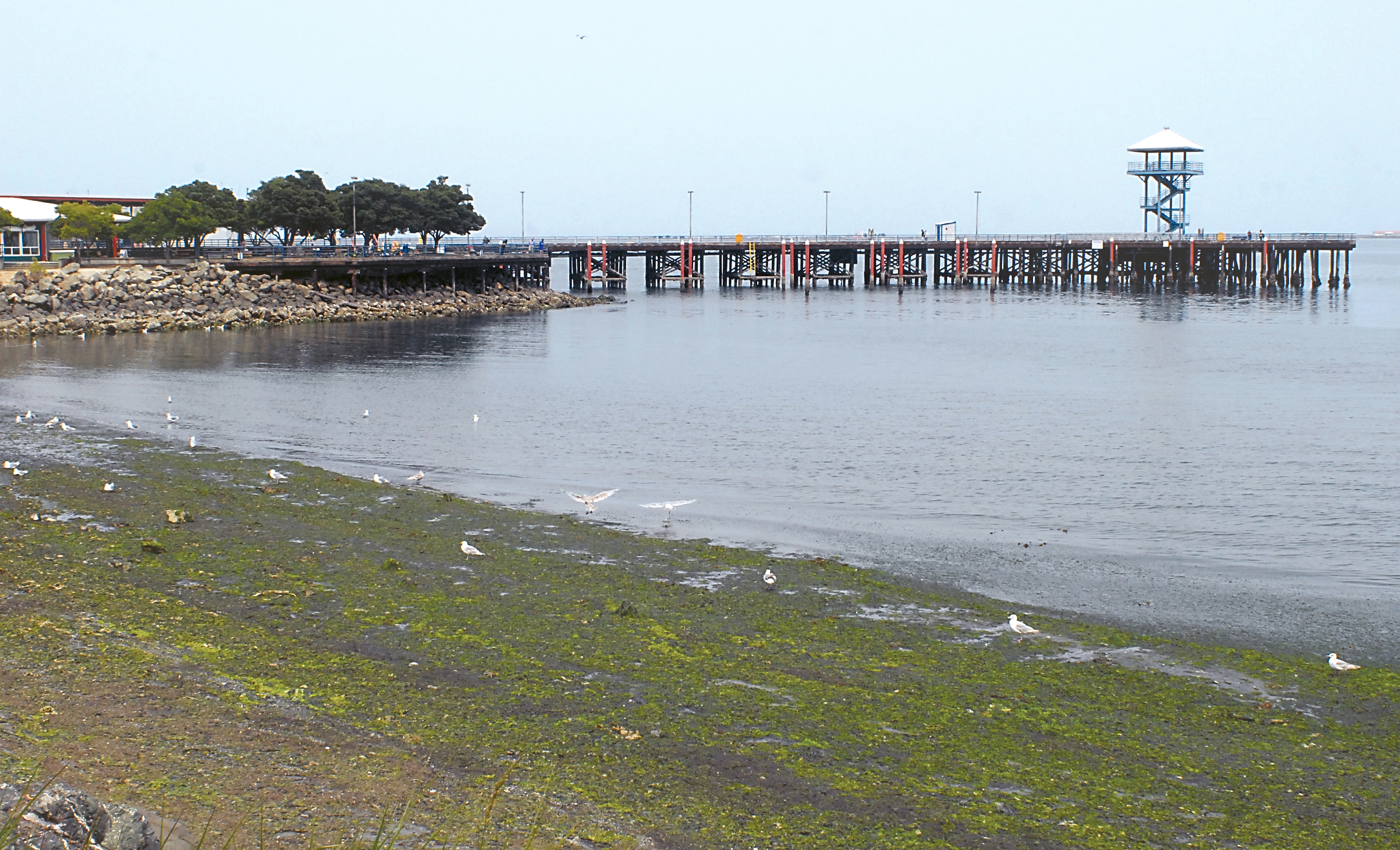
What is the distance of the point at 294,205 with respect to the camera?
292 feet

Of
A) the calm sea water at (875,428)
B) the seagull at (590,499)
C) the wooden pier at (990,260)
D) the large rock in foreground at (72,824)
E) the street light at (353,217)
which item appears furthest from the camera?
the wooden pier at (990,260)

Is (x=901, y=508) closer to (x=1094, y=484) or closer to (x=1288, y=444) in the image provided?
(x=1094, y=484)

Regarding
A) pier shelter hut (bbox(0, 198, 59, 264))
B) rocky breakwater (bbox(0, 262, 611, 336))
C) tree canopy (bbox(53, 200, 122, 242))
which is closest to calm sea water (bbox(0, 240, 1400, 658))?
rocky breakwater (bbox(0, 262, 611, 336))

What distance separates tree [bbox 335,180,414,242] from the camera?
98062mm

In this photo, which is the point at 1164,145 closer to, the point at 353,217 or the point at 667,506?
the point at 353,217

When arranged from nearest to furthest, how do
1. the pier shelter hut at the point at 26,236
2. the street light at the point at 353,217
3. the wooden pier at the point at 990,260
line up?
the pier shelter hut at the point at 26,236
the street light at the point at 353,217
the wooden pier at the point at 990,260

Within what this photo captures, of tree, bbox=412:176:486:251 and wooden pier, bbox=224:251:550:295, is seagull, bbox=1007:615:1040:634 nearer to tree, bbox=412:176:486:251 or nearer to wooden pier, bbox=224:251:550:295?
wooden pier, bbox=224:251:550:295

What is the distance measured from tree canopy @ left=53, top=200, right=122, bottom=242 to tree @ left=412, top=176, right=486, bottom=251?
2772cm

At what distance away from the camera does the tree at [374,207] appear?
98062 millimetres

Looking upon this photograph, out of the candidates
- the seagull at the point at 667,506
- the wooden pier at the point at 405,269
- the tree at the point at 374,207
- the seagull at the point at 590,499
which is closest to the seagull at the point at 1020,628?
the seagull at the point at 667,506

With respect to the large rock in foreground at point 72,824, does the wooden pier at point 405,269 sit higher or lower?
higher

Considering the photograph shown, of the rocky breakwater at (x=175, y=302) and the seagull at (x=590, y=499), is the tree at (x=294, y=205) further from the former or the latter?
the seagull at (x=590, y=499)

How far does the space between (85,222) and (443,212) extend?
108 feet

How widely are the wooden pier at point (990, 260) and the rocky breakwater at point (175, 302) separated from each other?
43.3 m
